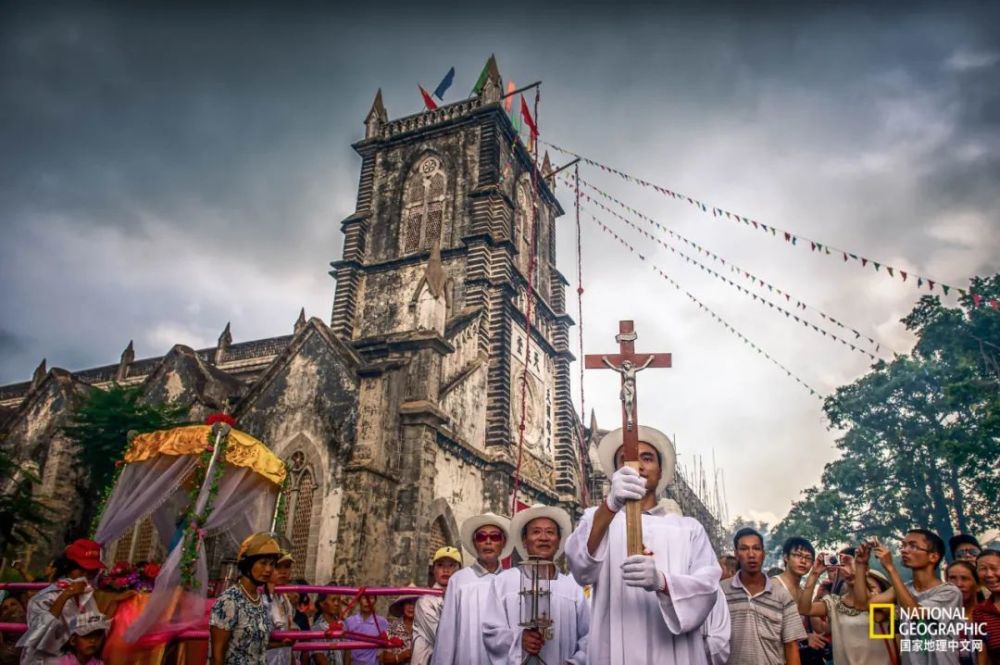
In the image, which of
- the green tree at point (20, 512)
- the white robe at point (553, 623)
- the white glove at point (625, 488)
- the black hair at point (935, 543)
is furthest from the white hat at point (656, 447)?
the green tree at point (20, 512)

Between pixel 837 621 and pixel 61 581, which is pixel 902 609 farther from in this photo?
pixel 61 581

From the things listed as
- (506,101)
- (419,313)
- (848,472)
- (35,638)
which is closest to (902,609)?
(35,638)

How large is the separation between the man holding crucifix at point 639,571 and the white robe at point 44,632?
4556mm

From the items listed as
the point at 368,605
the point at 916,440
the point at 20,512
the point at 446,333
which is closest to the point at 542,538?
the point at 368,605

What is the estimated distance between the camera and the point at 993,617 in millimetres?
3961

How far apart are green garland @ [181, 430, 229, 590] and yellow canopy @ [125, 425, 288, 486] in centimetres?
12

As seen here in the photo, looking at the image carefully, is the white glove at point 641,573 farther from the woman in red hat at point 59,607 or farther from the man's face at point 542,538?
the woman in red hat at point 59,607

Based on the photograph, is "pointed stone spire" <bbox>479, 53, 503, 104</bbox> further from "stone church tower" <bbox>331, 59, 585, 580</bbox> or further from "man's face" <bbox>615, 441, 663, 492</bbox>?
"man's face" <bbox>615, 441, 663, 492</bbox>

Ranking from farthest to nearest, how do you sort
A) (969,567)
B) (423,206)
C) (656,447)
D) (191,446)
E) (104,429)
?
(423,206)
(104,429)
(191,446)
(969,567)
(656,447)

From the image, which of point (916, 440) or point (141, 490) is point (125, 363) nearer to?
point (141, 490)

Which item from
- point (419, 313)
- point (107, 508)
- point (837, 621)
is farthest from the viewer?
point (419, 313)

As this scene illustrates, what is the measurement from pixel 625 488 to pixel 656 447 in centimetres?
85

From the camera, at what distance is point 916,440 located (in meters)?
25.9

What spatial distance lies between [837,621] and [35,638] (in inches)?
257
